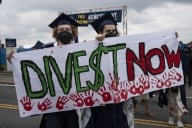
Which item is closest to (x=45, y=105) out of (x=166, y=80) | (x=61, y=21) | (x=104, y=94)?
(x=104, y=94)

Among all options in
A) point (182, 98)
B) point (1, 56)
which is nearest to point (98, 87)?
point (182, 98)

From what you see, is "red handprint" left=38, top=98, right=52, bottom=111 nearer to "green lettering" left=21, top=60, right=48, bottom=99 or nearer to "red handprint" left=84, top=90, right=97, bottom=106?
"green lettering" left=21, top=60, right=48, bottom=99

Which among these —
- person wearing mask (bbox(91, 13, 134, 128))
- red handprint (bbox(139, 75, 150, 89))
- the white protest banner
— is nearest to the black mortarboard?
person wearing mask (bbox(91, 13, 134, 128))

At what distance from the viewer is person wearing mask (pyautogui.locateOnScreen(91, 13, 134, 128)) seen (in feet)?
17.1

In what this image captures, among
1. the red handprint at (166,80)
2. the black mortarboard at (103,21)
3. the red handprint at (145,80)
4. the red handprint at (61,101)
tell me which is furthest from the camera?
the red handprint at (166,80)

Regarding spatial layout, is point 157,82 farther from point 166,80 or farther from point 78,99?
point 78,99

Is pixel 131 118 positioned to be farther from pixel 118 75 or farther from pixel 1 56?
pixel 1 56

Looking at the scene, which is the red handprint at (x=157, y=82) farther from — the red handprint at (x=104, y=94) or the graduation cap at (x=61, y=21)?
the graduation cap at (x=61, y=21)

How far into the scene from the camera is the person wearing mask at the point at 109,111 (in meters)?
5.20

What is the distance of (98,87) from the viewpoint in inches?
208

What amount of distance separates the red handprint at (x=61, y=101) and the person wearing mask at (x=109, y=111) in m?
0.30

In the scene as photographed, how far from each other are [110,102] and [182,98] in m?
5.12

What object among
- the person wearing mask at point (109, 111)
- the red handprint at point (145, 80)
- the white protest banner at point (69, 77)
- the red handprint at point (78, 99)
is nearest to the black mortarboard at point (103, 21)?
the person wearing mask at point (109, 111)

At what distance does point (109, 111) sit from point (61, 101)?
1.61 ft
